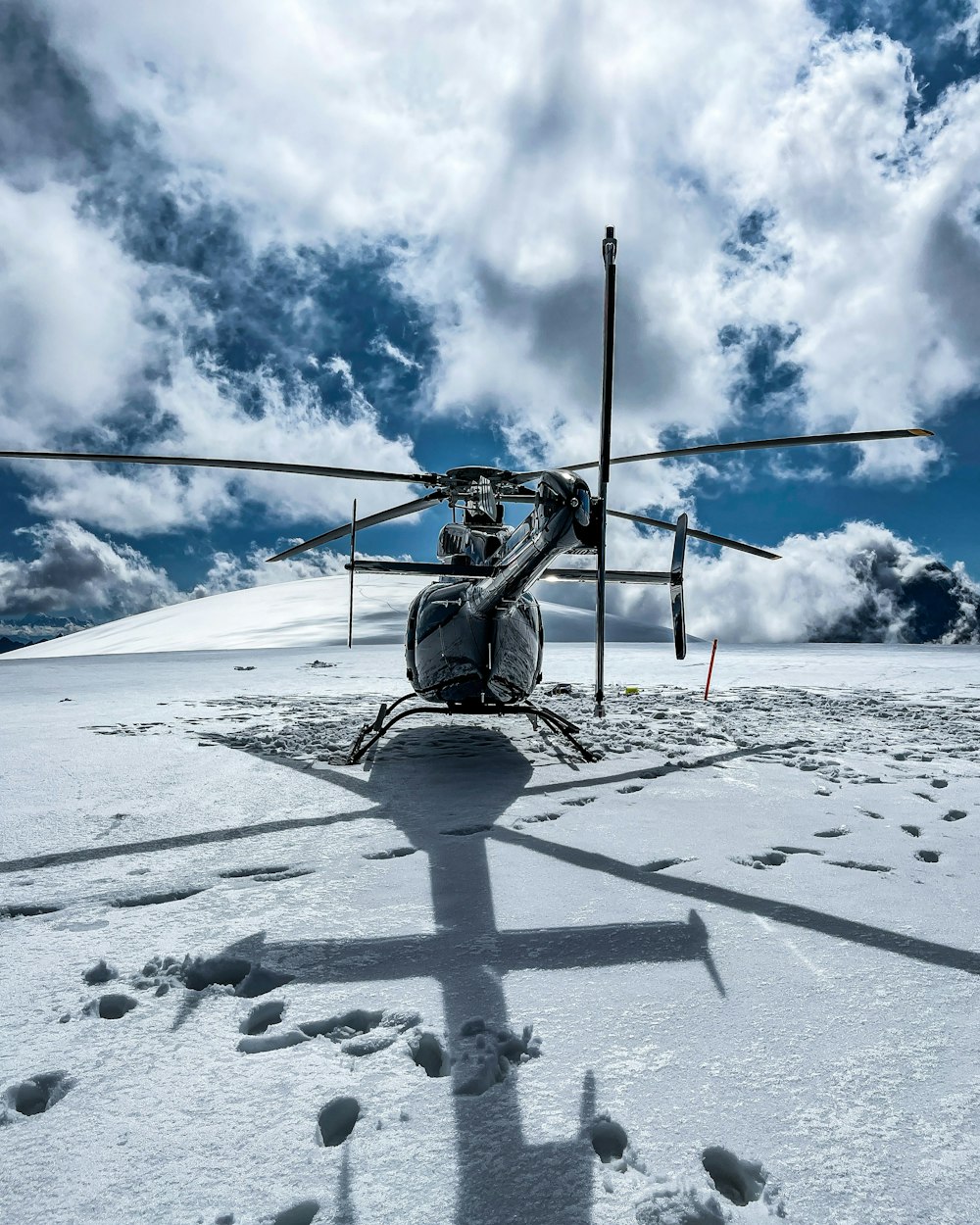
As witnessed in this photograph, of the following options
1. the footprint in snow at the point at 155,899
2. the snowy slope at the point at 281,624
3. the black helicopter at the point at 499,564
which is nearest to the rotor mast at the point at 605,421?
the black helicopter at the point at 499,564

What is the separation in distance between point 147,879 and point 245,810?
50.1 inches

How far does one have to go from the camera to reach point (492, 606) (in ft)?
21.7

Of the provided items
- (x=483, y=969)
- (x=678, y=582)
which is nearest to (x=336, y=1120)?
(x=483, y=969)

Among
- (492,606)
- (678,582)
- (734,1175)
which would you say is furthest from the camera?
(678,582)

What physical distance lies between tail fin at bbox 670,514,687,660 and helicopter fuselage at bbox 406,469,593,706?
1672mm

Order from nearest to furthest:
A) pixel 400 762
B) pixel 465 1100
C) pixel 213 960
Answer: pixel 465 1100, pixel 213 960, pixel 400 762

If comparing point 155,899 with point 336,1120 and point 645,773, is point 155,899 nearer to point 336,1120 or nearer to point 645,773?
point 336,1120

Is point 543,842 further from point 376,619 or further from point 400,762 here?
point 376,619

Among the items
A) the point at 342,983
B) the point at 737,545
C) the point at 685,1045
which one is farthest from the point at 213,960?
the point at 737,545

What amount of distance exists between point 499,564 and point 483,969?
4041 millimetres

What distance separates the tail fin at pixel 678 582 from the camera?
25.7 ft

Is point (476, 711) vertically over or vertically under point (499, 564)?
under

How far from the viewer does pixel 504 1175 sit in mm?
1701

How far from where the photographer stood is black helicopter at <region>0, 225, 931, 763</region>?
17.4 feet
